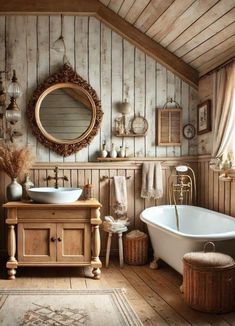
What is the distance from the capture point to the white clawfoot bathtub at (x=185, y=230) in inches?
131

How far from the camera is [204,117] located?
15.7 feet

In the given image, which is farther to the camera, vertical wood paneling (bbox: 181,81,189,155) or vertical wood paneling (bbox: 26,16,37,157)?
vertical wood paneling (bbox: 181,81,189,155)

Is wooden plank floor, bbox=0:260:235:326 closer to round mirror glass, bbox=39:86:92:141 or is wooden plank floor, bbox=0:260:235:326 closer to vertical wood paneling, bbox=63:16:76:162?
vertical wood paneling, bbox=63:16:76:162

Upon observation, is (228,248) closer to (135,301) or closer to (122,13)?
(135,301)

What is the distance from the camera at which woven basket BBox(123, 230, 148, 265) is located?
4605 millimetres

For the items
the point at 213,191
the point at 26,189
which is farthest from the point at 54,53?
the point at 213,191

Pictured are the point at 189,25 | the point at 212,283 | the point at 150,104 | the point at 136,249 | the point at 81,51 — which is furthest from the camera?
the point at 150,104

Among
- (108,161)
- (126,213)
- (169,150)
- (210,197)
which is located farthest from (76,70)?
(210,197)

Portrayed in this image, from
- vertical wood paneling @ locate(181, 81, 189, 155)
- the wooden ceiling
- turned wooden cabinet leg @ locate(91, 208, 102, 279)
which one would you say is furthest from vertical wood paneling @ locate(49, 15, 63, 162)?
vertical wood paneling @ locate(181, 81, 189, 155)

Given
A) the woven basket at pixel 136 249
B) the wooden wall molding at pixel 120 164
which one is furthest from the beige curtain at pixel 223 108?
the woven basket at pixel 136 249

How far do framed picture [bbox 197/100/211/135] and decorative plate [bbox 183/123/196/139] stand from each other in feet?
0.22

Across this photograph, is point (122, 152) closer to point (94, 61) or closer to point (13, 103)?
point (94, 61)

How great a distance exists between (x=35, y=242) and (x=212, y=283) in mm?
1880

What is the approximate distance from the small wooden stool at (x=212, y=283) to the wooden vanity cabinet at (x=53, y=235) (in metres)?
1.26
